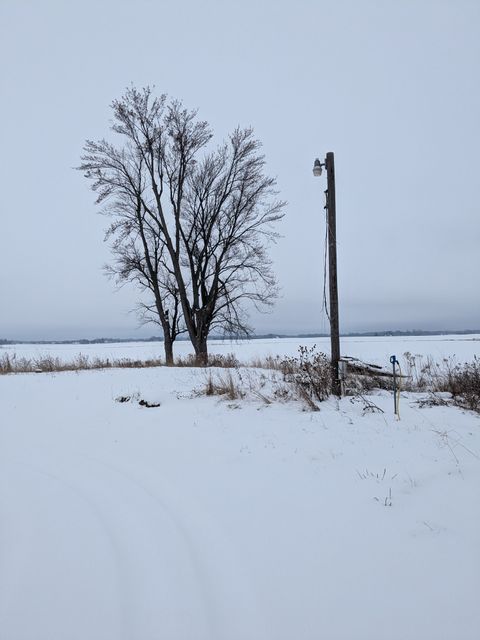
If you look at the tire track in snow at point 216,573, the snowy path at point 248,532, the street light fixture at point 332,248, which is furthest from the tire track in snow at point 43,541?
the street light fixture at point 332,248

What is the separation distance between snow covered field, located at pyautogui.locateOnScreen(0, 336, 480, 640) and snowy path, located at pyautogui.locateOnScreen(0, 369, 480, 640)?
0.04 feet

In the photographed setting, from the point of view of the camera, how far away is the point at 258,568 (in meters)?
2.30

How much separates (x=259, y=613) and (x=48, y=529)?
185cm

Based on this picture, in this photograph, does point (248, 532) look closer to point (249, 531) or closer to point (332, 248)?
point (249, 531)

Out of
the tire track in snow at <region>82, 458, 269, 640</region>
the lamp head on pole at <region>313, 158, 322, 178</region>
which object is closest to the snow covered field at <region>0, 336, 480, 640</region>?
the tire track in snow at <region>82, 458, 269, 640</region>

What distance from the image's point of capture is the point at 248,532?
2.71m

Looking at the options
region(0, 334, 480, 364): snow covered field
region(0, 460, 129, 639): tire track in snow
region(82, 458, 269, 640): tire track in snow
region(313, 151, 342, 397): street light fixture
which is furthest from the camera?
region(0, 334, 480, 364): snow covered field

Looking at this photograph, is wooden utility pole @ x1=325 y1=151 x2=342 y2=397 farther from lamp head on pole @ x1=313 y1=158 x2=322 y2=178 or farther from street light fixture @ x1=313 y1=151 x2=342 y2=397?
lamp head on pole @ x1=313 y1=158 x2=322 y2=178

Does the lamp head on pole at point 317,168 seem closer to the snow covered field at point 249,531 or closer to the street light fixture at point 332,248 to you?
the street light fixture at point 332,248

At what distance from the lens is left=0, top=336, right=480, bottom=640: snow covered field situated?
1.93 m

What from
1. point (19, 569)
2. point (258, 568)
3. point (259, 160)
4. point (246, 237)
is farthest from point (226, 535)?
point (259, 160)

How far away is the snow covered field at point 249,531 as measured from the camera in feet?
6.34

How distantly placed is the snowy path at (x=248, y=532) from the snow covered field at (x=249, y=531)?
12 millimetres

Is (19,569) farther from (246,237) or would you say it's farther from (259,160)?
(259,160)
